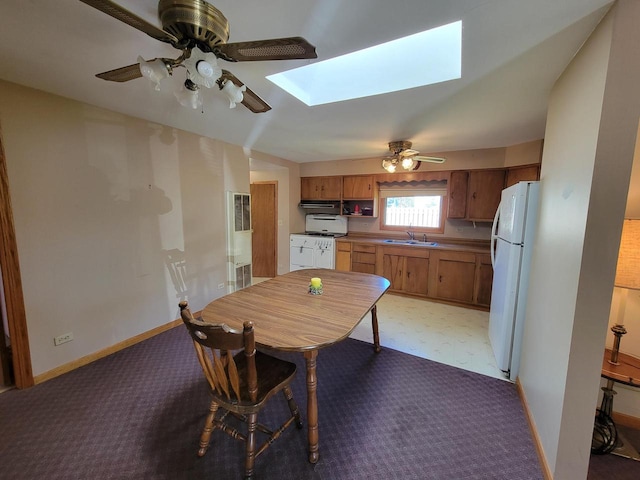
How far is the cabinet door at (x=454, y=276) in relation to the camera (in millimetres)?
3754

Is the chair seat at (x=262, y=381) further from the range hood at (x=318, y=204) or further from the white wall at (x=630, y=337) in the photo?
the range hood at (x=318, y=204)

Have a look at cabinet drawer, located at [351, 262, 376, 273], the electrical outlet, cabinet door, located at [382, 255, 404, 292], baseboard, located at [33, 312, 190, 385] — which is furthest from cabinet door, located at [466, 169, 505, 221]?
the electrical outlet

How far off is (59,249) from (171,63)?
203 cm

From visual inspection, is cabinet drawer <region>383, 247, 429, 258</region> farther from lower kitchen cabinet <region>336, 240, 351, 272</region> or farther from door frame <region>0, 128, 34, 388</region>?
door frame <region>0, 128, 34, 388</region>

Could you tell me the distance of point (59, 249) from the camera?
217 cm

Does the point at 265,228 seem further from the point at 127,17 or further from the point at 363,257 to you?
the point at 127,17

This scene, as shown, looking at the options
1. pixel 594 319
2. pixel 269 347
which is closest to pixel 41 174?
pixel 269 347

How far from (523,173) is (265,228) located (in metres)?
4.36

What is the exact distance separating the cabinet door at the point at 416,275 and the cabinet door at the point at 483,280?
68 cm

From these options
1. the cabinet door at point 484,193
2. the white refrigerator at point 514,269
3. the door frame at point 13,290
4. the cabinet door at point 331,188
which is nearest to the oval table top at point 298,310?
the white refrigerator at point 514,269

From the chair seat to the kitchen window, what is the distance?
12.1ft

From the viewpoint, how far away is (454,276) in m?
3.86

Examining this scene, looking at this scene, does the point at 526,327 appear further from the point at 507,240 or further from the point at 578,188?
the point at 578,188

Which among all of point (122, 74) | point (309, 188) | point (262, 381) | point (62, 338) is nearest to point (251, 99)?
point (122, 74)
